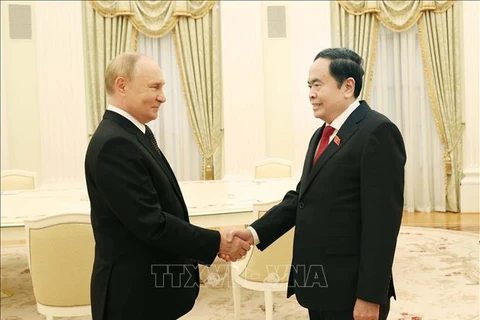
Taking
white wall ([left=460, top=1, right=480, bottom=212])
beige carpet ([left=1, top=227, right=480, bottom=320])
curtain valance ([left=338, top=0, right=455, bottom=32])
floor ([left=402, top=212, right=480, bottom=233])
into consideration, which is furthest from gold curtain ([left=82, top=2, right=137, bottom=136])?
white wall ([left=460, top=1, right=480, bottom=212])

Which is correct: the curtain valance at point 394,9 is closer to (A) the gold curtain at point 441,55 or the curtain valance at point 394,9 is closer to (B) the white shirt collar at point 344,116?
(A) the gold curtain at point 441,55

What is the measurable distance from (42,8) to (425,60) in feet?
18.1

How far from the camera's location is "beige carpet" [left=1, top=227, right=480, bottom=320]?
143 inches

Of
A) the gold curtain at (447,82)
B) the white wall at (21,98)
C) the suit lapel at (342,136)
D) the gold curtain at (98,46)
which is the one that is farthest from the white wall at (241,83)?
the suit lapel at (342,136)

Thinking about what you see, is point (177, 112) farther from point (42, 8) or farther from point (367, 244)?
point (367, 244)

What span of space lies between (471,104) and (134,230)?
6749mm

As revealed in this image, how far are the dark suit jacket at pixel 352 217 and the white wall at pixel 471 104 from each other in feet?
20.0

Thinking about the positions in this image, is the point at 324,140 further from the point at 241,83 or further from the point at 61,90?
the point at 61,90

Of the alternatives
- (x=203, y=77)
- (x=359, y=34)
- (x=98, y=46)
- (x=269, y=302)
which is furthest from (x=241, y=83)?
(x=269, y=302)

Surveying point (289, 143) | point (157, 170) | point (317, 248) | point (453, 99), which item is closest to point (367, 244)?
point (317, 248)

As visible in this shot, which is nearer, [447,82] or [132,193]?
[132,193]

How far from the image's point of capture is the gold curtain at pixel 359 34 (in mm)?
7621

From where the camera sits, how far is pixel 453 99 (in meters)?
7.48

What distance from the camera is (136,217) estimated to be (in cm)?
175
